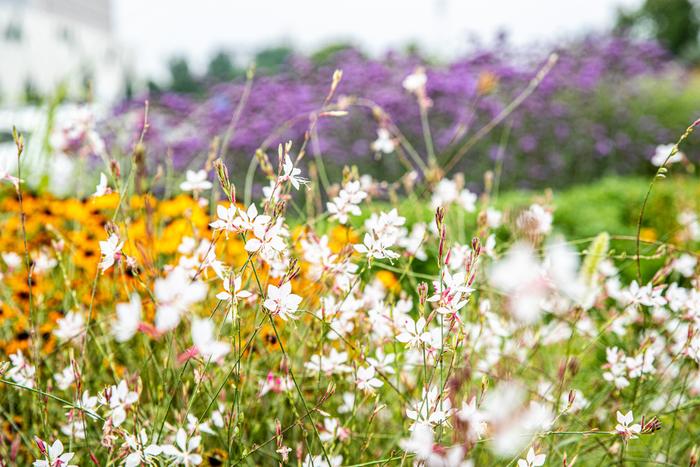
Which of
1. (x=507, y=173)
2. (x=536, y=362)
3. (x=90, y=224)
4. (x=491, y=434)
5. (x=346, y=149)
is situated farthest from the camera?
(x=507, y=173)

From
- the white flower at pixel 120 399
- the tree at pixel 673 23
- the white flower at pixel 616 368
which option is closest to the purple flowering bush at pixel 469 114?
the white flower at pixel 616 368

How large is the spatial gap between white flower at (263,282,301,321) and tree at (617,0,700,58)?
2592 cm

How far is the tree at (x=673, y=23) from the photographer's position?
24.2m

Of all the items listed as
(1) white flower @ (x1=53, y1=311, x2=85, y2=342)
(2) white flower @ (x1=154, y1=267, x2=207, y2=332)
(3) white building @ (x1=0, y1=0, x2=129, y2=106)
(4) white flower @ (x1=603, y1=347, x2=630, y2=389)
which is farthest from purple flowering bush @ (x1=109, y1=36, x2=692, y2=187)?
(3) white building @ (x1=0, y1=0, x2=129, y2=106)

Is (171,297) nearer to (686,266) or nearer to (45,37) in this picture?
(686,266)

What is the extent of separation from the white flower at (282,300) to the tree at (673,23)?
85.0ft

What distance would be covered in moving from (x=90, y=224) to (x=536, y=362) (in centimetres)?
150

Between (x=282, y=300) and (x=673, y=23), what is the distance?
1051 inches

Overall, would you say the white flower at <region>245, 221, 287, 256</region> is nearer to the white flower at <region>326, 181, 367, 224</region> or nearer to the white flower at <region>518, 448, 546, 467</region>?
the white flower at <region>326, 181, 367, 224</region>

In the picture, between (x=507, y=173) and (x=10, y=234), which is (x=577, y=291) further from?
(x=507, y=173)

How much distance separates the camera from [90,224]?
7.70 ft

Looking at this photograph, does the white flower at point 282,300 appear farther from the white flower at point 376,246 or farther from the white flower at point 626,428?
the white flower at point 626,428

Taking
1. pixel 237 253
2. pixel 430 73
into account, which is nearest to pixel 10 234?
pixel 237 253

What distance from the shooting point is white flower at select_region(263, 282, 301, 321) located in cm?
95
